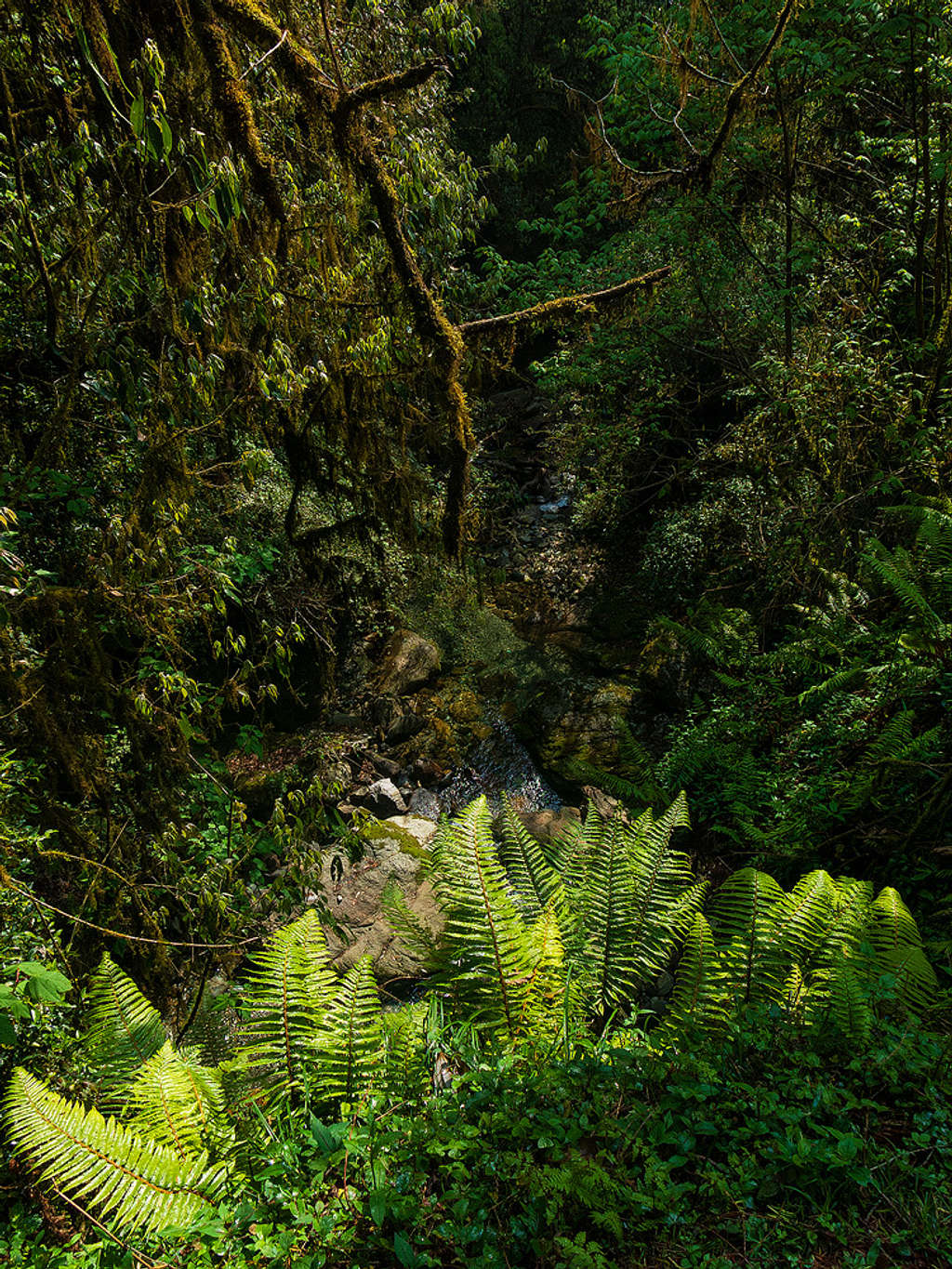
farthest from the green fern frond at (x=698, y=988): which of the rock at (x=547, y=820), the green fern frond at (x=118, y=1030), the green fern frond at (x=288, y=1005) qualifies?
the rock at (x=547, y=820)

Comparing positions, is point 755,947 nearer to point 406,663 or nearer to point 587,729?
point 587,729

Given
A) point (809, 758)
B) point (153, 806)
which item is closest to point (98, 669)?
point (153, 806)

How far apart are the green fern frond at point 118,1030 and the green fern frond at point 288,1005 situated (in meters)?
0.41

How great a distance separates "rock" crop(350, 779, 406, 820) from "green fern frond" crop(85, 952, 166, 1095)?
386 centimetres

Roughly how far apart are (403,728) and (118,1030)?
498cm

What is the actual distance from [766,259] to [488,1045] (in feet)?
27.3

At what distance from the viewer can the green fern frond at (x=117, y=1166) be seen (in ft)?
6.26

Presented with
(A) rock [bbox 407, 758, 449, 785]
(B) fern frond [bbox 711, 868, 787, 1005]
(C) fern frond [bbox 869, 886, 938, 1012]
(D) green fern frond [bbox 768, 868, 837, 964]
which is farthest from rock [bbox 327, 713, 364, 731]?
(C) fern frond [bbox 869, 886, 938, 1012]

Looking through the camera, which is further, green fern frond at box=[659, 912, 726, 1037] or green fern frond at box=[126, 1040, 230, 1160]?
green fern frond at box=[659, 912, 726, 1037]

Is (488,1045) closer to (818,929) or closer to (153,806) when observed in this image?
(818,929)

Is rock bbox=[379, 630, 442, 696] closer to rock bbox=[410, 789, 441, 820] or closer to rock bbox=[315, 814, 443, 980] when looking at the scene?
rock bbox=[410, 789, 441, 820]

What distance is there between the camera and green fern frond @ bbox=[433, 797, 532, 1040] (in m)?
2.68

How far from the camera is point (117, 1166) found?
1.99 meters

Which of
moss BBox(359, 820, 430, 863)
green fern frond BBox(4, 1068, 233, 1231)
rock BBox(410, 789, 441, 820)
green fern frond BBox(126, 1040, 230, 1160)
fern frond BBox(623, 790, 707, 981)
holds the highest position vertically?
green fern frond BBox(4, 1068, 233, 1231)
